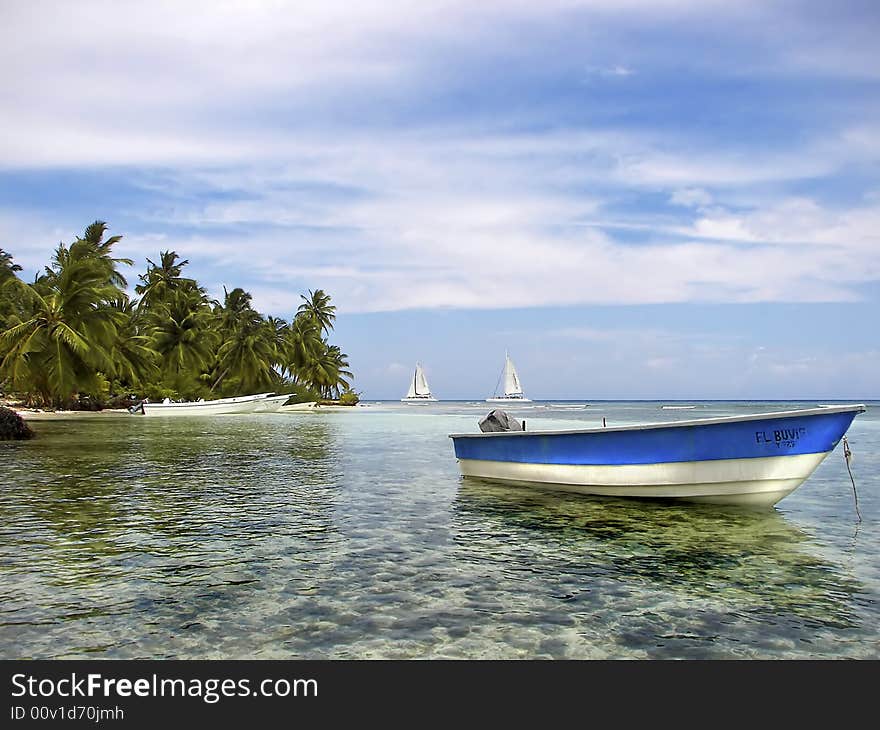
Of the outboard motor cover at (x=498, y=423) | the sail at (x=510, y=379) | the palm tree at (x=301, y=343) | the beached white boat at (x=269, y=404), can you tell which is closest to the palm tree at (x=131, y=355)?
the beached white boat at (x=269, y=404)

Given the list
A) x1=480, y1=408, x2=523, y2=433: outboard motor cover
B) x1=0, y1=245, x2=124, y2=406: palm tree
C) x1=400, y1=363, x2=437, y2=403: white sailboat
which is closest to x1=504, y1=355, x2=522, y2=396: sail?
x1=400, y1=363, x2=437, y2=403: white sailboat

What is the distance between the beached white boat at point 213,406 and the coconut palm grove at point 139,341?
280 cm

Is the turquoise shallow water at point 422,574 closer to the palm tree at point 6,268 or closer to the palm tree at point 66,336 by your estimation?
the palm tree at point 66,336

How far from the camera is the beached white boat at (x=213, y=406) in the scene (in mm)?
43719

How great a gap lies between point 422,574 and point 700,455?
5.28 m

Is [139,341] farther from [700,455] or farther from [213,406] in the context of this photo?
[700,455]

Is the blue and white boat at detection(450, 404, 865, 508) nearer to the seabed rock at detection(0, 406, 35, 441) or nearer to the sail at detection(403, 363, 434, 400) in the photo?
the seabed rock at detection(0, 406, 35, 441)

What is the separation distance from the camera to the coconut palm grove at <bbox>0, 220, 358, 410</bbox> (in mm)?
33562

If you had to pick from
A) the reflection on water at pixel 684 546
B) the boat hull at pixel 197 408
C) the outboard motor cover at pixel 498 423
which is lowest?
the reflection on water at pixel 684 546

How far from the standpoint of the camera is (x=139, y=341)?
4869 cm

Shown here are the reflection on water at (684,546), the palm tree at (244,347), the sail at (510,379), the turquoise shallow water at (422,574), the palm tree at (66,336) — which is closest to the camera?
the turquoise shallow water at (422,574)
